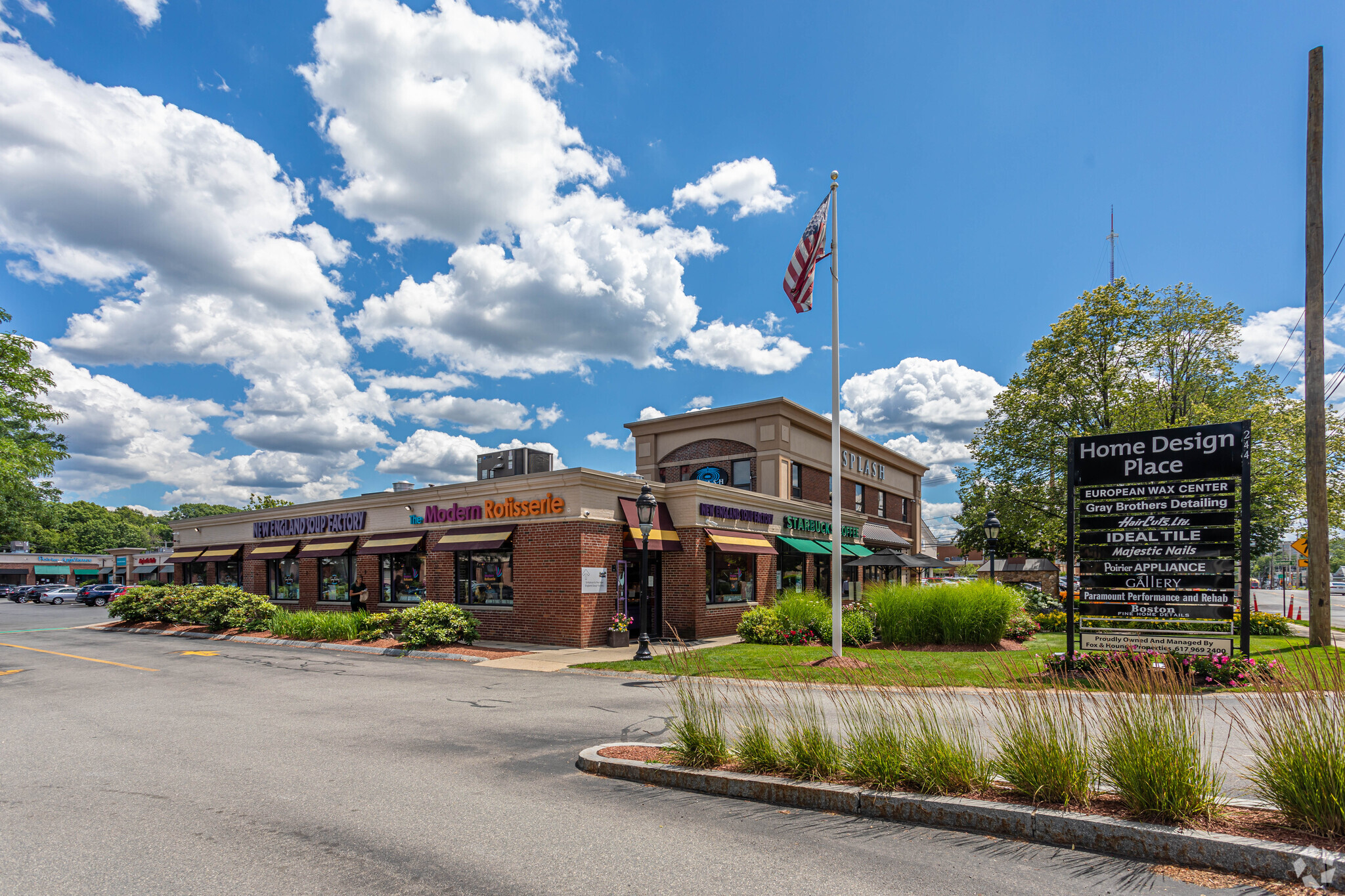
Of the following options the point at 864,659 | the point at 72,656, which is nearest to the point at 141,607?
the point at 72,656

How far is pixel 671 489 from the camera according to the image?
21.6 m

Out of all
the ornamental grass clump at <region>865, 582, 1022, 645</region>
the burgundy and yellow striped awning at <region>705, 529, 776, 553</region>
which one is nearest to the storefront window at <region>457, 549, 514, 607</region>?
the burgundy and yellow striped awning at <region>705, 529, 776, 553</region>

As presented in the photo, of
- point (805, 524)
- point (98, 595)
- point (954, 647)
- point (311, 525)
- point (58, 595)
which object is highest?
point (805, 524)

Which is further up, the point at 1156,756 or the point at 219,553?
the point at 1156,756

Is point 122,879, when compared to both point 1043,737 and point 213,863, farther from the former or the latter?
point 1043,737

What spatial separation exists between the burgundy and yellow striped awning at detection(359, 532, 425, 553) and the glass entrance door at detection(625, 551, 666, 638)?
691 cm

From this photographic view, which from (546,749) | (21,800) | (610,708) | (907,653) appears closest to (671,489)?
(907,653)

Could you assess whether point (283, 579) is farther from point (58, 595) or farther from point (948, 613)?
point (58, 595)

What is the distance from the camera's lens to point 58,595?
197 feet

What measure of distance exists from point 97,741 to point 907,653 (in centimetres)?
1413

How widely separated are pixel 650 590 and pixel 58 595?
213 feet

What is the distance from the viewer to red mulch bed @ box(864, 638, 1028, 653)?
16.3 meters

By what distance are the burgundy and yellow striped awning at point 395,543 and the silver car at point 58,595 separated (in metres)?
54.3

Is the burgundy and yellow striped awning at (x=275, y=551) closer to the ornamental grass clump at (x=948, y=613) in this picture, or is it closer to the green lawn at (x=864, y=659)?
the green lawn at (x=864, y=659)
